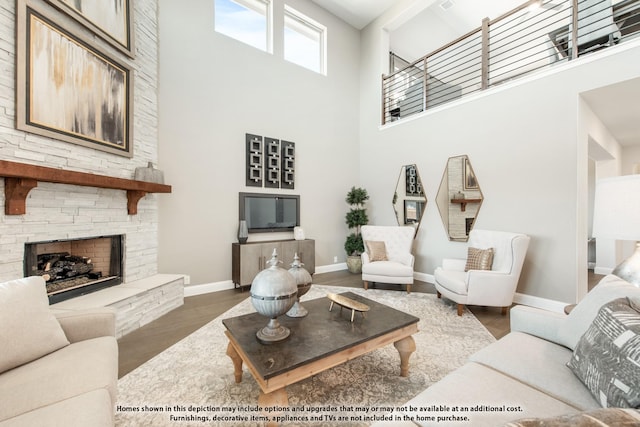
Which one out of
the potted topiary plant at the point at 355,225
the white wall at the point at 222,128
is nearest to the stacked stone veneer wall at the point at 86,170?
the white wall at the point at 222,128

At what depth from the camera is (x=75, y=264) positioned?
262 cm

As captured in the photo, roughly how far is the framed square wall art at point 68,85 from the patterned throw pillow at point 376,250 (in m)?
3.49

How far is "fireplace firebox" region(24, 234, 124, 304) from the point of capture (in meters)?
2.29

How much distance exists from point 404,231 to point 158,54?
437 centimetres

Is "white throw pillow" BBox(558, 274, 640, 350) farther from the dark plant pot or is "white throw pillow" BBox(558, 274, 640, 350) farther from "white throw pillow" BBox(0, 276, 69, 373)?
the dark plant pot

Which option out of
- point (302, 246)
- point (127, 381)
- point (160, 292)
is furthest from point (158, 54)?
point (127, 381)

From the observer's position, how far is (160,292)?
9.63 ft

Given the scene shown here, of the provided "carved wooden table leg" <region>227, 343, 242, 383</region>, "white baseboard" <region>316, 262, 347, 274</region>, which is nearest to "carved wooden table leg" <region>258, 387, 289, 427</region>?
"carved wooden table leg" <region>227, 343, 242, 383</region>

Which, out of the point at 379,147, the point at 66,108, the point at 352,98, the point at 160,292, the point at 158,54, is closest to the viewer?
the point at 66,108

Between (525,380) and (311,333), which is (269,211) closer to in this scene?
(311,333)

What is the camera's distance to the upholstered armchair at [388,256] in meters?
3.70

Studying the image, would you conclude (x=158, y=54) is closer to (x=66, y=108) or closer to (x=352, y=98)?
(x=66, y=108)

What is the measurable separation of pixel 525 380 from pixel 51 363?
7.21ft

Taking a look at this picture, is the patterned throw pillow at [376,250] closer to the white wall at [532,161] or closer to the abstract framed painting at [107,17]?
the white wall at [532,161]
